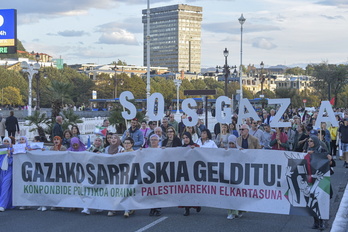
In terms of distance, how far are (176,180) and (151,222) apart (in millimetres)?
998

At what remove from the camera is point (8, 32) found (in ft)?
93.8

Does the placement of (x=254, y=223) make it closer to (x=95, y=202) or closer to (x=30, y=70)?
(x=95, y=202)

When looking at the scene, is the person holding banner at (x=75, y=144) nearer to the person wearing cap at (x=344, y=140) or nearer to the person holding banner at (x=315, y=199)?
the person holding banner at (x=315, y=199)

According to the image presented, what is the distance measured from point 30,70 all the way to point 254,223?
27336 millimetres

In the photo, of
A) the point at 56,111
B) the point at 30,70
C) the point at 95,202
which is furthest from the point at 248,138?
the point at 30,70

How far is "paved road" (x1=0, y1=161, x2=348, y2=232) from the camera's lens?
351 inches

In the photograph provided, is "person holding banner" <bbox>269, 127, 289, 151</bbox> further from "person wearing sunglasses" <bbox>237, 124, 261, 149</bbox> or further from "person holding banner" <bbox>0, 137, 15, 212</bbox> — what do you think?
"person holding banner" <bbox>0, 137, 15, 212</bbox>

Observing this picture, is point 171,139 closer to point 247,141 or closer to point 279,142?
point 247,141

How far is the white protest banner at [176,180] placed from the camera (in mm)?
9242

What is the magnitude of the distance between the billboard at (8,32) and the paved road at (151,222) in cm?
1939

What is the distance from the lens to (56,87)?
28.8 meters

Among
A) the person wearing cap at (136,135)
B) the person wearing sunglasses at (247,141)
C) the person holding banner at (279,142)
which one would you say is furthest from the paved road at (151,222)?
the person holding banner at (279,142)

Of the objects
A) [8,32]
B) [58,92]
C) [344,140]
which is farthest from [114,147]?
[8,32]

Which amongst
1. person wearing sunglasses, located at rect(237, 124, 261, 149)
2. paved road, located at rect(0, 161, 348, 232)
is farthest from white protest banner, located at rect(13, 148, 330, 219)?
person wearing sunglasses, located at rect(237, 124, 261, 149)
